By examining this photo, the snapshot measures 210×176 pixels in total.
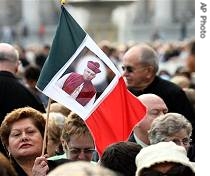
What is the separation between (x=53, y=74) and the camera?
324 inches

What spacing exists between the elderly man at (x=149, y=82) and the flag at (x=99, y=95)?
8.01 feet

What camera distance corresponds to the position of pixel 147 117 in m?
9.43

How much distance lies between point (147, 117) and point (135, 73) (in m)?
1.87

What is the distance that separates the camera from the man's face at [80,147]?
8.41 metres

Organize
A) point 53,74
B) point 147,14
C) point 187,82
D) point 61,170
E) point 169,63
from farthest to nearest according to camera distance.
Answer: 1. point 147,14
2. point 169,63
3. point 187,82
4. point 53,74
5. point 61,170

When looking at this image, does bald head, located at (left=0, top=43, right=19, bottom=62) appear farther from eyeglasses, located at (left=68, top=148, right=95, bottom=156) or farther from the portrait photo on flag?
eyeglasses, located at (left=68, top=148, right=95, bottom=156)

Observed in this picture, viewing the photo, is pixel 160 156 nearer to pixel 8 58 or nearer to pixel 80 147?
pixel 80 147

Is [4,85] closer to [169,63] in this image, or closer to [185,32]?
[169,63]

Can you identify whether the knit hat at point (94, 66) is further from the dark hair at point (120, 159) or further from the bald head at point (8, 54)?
the bald head at point (8, 54)

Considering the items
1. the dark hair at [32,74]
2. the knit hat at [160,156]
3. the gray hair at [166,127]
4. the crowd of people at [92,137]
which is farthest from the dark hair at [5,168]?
the dark hair at [32,74]

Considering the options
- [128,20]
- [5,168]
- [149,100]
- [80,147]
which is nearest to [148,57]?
[149,100]

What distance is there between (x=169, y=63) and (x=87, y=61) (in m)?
19.9

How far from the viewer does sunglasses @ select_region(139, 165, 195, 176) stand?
6605 mm
